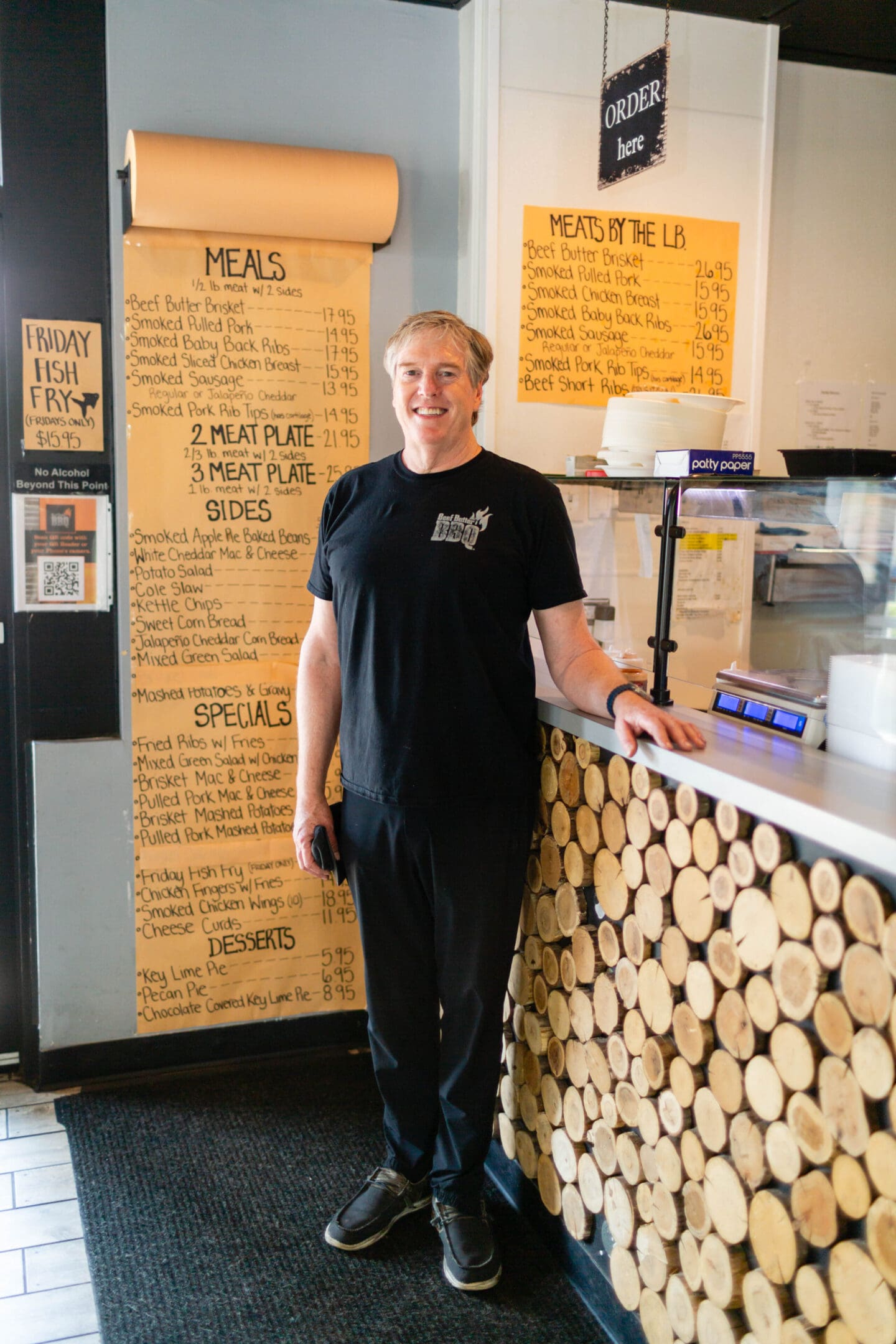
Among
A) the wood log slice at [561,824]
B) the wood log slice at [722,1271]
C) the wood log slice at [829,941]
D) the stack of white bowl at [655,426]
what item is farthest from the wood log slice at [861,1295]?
the stack of white bowl at [655,426]

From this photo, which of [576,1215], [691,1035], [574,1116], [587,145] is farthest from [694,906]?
[587,145]

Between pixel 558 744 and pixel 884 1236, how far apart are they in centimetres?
106

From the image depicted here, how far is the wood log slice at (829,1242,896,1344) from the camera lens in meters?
1.25

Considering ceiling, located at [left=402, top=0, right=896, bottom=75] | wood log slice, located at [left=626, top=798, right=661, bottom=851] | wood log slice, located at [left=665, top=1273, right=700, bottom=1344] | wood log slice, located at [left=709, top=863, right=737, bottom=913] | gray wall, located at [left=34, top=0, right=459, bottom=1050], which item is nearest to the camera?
wood log slice, located at [left=709, top=863, right=737, bottom=913]

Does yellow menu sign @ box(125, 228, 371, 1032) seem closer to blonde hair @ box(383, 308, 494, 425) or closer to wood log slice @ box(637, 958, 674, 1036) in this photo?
blonde hair @ box(383, 308, 494, 425)

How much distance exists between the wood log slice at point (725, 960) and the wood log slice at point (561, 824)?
1.67ft

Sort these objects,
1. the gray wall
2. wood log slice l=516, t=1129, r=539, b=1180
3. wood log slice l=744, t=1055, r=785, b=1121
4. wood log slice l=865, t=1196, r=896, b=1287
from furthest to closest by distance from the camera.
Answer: the gray wall, wood log slice l=516, t=1129, r=539, b=1180, wood log slice l=744, t=1055, r=785, b=1121, wood log slice l=865, t=1196, r=896, b=1287

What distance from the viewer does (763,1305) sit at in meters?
1.48

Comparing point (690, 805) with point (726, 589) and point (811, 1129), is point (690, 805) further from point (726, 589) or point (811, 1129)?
point (726, 589)

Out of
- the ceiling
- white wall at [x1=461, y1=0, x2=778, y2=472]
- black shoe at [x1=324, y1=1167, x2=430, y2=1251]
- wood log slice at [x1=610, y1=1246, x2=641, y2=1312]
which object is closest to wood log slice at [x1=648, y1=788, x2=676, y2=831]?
wood log slice at [x1=610, y1=1246, x2=641, y2=1312]

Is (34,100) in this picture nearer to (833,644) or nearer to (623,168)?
(623,168)

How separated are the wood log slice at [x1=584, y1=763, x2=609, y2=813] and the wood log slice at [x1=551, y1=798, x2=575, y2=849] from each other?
3.7 inches

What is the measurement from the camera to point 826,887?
1.34m

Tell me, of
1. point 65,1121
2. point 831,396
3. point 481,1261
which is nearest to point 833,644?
point 831,396
